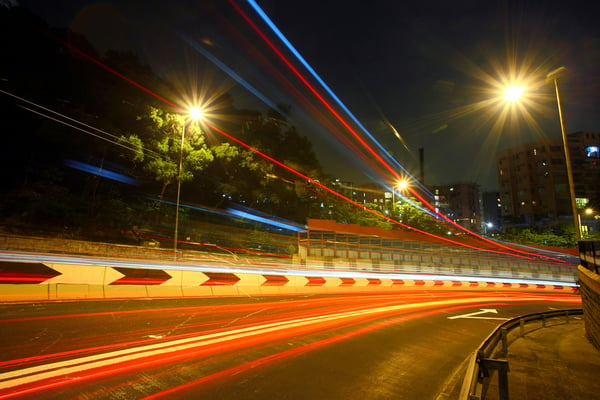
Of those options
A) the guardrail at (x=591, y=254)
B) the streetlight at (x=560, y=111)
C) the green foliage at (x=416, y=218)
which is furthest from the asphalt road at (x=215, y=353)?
the green foliage at (x=416, y=218)

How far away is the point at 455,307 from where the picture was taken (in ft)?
46.2

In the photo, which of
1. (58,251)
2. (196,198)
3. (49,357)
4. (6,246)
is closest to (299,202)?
(196,198)

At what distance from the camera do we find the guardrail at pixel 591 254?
8188 millimetres

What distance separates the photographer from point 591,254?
9.04 m

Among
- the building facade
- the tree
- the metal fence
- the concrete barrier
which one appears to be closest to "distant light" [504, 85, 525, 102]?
the concrete barrier

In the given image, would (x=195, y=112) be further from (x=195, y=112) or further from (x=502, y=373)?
(x=502, y=373)

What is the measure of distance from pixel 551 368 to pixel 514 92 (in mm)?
10410

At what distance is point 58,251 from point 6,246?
2355 millimetres

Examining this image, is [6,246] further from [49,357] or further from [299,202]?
[299,202]

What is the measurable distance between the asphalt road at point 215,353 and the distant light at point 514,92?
9038 mm

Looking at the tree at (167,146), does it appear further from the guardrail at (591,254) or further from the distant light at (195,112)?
the guardrail at (591,254)

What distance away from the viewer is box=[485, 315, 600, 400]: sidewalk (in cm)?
533

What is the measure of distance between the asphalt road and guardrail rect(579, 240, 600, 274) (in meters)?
3.17

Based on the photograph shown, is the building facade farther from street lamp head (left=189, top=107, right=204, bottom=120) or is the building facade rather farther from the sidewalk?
street lamp head (left=189, top=107, right=204, bottom=120)
